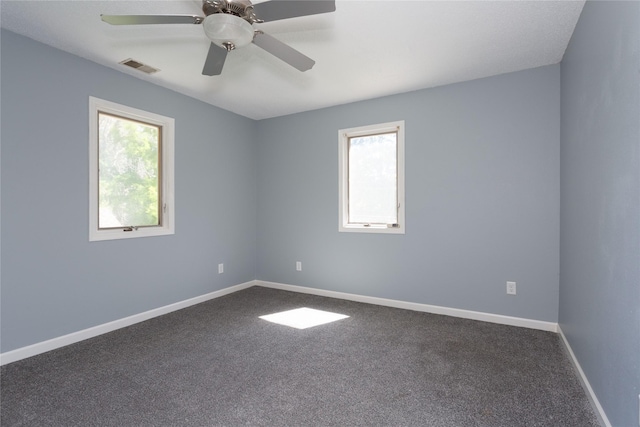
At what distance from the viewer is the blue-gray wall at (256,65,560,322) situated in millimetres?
2910

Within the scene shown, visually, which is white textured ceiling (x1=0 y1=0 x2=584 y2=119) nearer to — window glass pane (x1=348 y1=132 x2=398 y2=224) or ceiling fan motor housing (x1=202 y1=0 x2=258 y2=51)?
ceiling fan motor housing (x1=202 y1=0 x2=258 y2=51)

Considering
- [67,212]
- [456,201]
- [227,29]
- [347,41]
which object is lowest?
[67,212]

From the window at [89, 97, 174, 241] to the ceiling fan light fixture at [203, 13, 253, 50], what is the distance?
1.79 m

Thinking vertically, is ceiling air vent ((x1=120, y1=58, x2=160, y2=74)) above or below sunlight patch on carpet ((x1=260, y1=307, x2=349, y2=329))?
above

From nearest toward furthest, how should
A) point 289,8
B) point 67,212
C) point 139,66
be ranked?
point 289,8 → point 67,212 → point 139,66

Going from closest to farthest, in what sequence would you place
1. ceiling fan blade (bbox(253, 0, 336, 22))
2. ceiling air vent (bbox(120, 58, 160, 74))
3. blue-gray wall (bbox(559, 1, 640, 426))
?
blue-gray wall (bbox(559, 1, 640, 426)), ceiling fan blade (bbox(253, 0, 336, 22)), ceiling air vent (bbox(120, 58, 160, 74))

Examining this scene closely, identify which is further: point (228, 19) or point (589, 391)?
point (589, 391)

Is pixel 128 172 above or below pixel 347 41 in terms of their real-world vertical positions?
below

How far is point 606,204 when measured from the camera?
1.63 meters

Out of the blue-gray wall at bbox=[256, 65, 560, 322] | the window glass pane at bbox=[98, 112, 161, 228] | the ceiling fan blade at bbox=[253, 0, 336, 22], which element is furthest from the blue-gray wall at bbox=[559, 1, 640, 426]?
the window glass pane at bbox=[98, 112, 161, 228]

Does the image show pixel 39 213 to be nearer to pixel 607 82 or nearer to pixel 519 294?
pixel 607 82

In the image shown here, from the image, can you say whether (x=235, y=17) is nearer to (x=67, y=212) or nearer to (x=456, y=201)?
(x=67, y=212)

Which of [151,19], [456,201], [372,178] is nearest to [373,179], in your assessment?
[372,178]

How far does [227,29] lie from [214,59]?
492 mm
